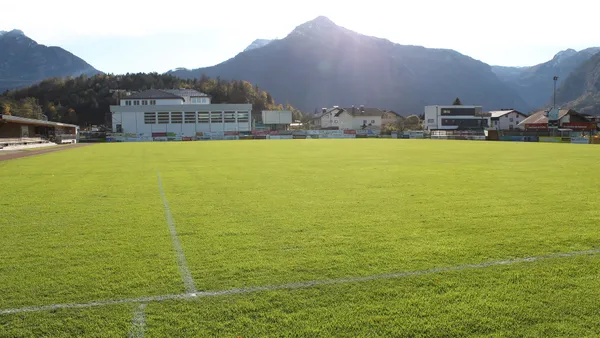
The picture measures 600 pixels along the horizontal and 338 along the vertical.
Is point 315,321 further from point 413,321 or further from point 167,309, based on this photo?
point 167,309

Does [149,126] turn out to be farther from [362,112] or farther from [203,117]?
[362,112]

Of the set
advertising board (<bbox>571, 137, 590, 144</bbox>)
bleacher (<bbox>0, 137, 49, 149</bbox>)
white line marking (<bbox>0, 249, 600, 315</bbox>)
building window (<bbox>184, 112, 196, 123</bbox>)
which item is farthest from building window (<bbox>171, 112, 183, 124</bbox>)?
white line marking (<bbox>0, 249, 600, 315</bbox>)

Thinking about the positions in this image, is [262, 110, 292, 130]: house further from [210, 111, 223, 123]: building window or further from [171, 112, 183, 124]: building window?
[171, 112, 183, 124]: building window

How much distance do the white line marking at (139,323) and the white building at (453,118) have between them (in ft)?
357

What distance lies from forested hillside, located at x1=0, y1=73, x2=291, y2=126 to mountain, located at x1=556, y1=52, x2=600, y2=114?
10199cm

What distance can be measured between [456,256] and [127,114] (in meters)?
89.2

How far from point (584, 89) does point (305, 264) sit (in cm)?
19445

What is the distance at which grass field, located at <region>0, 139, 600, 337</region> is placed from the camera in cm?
382

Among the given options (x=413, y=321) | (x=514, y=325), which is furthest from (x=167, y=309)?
(x=514, y=325)

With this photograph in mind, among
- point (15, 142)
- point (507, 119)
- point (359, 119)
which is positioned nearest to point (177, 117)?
point (15, 142)

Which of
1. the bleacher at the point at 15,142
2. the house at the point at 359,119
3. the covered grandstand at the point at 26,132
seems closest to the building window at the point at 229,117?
the covered grandstand at the point at 26,132

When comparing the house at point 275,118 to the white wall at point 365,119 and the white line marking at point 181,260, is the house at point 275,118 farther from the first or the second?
the white line marking at point 181,260

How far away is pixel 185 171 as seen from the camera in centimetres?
1752

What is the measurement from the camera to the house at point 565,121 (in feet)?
211
